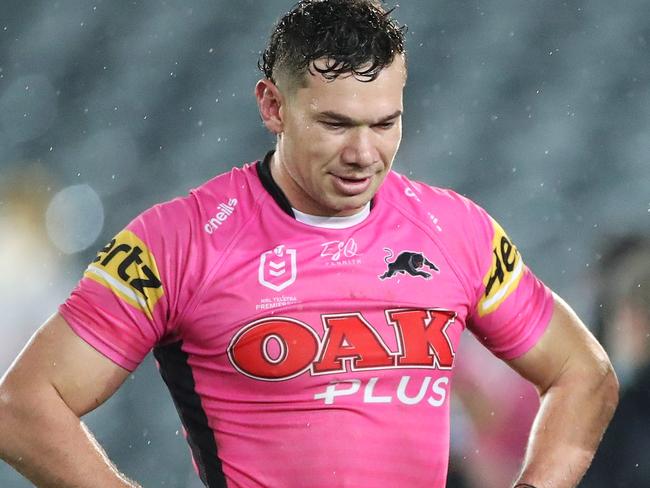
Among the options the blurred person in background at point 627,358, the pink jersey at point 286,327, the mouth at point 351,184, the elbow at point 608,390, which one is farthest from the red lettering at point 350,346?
the blurred person in background at point 627,358

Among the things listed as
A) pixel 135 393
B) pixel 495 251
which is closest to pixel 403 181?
pixel 495 251

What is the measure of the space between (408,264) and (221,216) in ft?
1.35

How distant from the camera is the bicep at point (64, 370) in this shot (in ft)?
9.04

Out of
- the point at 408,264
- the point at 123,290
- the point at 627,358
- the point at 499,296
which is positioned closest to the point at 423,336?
the point at 408,264

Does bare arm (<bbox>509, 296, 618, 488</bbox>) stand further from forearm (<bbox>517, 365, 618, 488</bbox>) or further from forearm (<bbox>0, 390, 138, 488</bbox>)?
forearm (<bbox>0, 390, 138, 488</bbox>)

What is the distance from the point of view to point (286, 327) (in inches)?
114

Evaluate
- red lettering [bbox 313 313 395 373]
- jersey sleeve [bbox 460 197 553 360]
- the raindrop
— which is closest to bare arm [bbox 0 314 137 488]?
red lettering [bbox 313 313 395 373]

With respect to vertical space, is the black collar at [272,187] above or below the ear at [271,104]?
below

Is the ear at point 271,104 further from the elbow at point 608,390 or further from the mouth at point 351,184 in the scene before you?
the elbow at point 608,390

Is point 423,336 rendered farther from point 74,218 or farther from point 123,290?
point 74,218

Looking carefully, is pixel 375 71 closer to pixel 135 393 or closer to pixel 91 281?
pixel 91 281

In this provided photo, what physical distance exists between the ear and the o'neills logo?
180 mm

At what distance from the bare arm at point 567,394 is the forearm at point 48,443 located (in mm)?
994

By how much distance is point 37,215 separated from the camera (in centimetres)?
624
